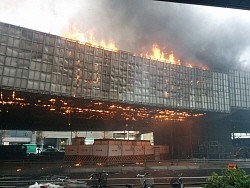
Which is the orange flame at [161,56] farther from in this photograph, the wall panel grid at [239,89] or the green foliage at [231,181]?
the green foliage at [231,181]

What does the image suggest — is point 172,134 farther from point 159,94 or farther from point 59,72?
point 59,72

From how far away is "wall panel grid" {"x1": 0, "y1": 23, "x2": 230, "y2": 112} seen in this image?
2233cm

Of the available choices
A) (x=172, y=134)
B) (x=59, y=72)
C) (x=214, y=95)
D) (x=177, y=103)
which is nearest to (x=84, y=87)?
(x=59, y=72)

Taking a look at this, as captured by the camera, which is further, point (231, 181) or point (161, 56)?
point (161, 56)

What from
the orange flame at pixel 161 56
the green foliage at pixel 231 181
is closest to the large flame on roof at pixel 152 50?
the orange flame at pixel 161 56

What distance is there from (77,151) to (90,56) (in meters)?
11.6

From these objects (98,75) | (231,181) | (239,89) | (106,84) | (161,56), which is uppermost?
(161,56)

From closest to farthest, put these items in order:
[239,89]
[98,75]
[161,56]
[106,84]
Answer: [98,75] < [106,84] < [161,56] < [239,89]

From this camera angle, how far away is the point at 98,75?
86.7 ft

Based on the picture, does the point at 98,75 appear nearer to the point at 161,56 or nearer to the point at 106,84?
the point at 106,84

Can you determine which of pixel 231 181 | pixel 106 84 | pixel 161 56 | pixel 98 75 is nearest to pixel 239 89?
pixel 161 56

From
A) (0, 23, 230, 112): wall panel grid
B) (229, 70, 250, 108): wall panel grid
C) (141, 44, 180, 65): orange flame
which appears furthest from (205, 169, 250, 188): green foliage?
(229, 70, 250, 108): wall panel grid

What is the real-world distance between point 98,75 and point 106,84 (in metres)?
1.31

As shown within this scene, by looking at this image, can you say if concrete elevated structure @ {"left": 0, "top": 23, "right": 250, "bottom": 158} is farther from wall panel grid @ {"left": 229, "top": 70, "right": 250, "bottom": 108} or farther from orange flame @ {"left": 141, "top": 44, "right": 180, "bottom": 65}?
orange flame @ {"left": 141, "top": 44, "right": 180, "bottom": 65}
